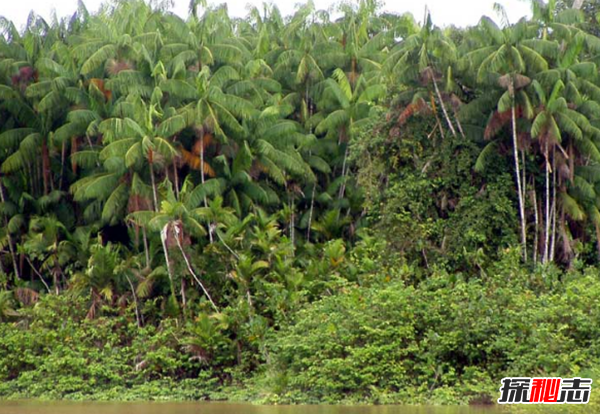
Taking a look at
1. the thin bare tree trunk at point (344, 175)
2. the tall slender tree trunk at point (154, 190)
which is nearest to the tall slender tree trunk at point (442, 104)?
the thin bare tree trunk at point (344, 175)

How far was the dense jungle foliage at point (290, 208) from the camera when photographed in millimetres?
23016

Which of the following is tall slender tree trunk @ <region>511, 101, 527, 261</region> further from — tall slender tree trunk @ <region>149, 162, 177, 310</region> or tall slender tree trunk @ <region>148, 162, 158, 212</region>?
tall slender tree trunk @ <region>148, 162, 158, 212</region>

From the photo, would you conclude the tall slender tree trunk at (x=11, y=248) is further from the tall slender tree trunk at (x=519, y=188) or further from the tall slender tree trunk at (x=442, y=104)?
the tall slender tree trunk at (x=519, y=188)

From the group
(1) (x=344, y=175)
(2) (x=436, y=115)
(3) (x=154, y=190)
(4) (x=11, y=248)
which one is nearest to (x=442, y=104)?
(2) (x=436, y=115)

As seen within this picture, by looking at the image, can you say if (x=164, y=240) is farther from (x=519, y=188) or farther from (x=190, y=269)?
(x=519, y=188)

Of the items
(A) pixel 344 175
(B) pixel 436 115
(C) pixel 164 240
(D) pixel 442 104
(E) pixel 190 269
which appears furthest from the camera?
(A) pixel 344 175

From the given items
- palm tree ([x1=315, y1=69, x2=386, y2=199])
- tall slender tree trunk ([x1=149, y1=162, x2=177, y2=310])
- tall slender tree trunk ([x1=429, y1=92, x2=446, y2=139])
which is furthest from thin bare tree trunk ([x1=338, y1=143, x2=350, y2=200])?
tall slender tree trunk ([x1=149, y1=162, x2=177, y2=310])

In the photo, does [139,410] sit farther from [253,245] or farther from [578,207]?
[578,207]

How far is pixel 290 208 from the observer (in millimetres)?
31266

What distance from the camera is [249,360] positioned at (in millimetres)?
25266

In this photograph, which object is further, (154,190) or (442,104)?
(442,104)

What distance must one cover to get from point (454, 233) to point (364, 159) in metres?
3.38

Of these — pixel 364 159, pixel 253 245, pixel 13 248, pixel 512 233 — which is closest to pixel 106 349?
pixel 253 245

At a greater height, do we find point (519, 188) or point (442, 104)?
point (442, 104)
